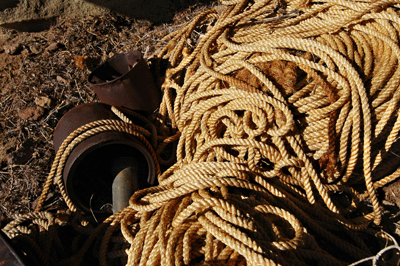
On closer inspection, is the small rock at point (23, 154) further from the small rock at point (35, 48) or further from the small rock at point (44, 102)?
the small rock at point (35, 48)

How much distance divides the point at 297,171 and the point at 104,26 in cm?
294

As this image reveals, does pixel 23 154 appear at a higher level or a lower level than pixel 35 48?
lower

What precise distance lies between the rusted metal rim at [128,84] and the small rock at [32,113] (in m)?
0.73

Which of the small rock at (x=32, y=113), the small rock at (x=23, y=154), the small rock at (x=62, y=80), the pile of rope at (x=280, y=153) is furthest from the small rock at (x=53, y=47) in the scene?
the pile of rope at (x=280, y=153)

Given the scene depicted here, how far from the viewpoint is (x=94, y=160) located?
2.47 m

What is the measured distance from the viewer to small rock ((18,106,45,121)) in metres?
2.92

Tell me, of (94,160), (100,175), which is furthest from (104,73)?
(100,175)

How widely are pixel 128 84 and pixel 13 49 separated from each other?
6.47ft

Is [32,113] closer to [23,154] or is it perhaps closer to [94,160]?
[23,154]

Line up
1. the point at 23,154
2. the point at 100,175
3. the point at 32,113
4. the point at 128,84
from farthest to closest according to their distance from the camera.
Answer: the point at 32,113 → the point at 23,154 → the point at 100,175 → the point at 128,84

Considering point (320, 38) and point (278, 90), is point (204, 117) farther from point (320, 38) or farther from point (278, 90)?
point (320, 38)

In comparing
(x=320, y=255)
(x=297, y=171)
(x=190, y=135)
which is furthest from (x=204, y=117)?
(x=320, y=255)

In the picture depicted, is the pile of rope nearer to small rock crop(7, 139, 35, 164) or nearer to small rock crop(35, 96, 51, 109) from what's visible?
small rock crop(7, 139, 35, 164)

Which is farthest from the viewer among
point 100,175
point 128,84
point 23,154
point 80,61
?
point 80,61
